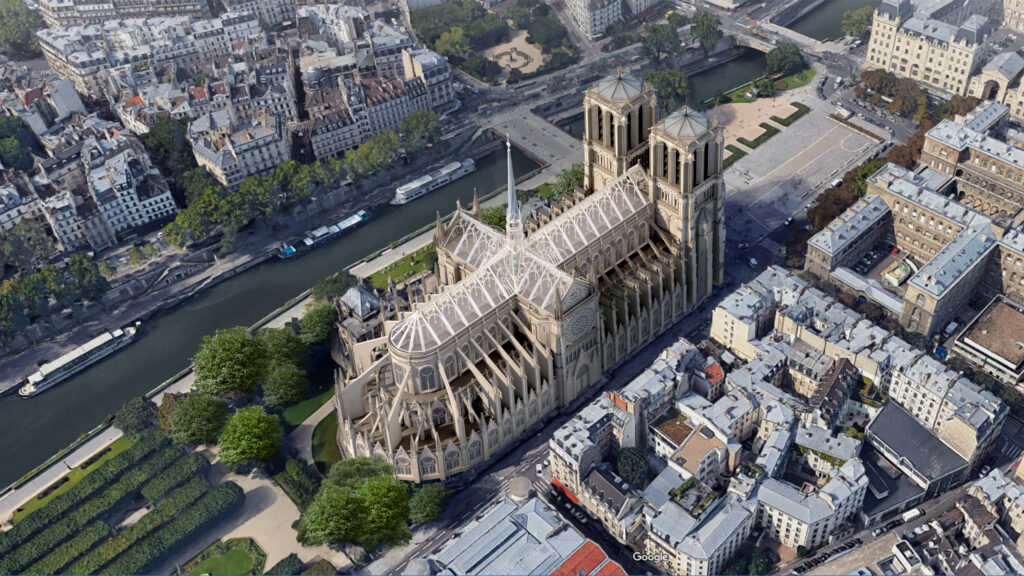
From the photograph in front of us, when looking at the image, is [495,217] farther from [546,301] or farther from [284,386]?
[284,386]

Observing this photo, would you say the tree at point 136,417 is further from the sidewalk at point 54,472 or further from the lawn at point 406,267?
the lawn at point 406,267

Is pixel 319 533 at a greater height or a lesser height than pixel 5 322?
lesser

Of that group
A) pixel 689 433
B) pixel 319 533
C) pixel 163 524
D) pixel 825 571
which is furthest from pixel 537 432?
pixel 163 524

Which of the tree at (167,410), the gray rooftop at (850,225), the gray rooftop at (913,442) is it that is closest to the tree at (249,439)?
the tree at (167,410)

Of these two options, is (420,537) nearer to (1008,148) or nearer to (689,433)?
(689,433)

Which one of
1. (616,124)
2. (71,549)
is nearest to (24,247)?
(71,549)

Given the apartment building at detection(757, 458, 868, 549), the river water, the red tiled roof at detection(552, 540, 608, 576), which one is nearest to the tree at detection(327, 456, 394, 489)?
the red tiled roof at detection(552, 540, 608, 576)
